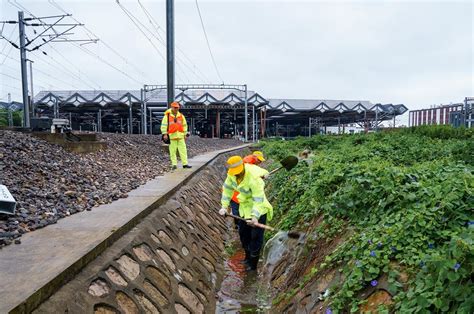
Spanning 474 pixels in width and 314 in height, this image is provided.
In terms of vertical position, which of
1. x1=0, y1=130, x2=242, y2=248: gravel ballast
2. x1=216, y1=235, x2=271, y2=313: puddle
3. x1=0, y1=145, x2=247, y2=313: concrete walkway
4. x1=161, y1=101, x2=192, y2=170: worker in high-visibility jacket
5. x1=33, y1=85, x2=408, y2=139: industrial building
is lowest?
x1=216, y1=235, x2=271, y2=313: puddle

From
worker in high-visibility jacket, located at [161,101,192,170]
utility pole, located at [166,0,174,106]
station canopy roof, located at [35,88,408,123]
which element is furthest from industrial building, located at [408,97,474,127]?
worker in high-visibility jacket, located at [161,101,192,170]

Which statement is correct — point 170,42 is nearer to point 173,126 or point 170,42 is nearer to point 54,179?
point 173,126

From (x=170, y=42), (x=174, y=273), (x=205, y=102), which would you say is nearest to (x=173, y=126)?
(x=174, y=273)

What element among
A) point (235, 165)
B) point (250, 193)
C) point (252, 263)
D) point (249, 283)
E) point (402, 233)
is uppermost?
point (235, 165)

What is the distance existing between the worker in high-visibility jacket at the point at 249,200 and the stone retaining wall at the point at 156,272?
59 cm

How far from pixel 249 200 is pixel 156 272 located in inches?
84.4

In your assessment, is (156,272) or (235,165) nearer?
(156,272)

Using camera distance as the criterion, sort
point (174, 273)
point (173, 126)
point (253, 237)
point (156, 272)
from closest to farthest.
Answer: point (156, 272) < point (174, 273) < point (253, 237) < point (173, 126)

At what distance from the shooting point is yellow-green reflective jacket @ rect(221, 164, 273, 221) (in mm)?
5086

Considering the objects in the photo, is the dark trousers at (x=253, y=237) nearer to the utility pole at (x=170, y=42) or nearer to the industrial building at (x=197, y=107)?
the utility pole at (x=170, y=42)

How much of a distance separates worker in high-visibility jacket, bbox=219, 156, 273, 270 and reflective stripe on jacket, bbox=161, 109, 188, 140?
3629 mm

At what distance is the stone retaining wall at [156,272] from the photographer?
104 inches

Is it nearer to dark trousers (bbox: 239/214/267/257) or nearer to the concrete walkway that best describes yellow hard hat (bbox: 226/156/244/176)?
dark trousers (bbox: 239/214/267/257)

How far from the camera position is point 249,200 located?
544cm
